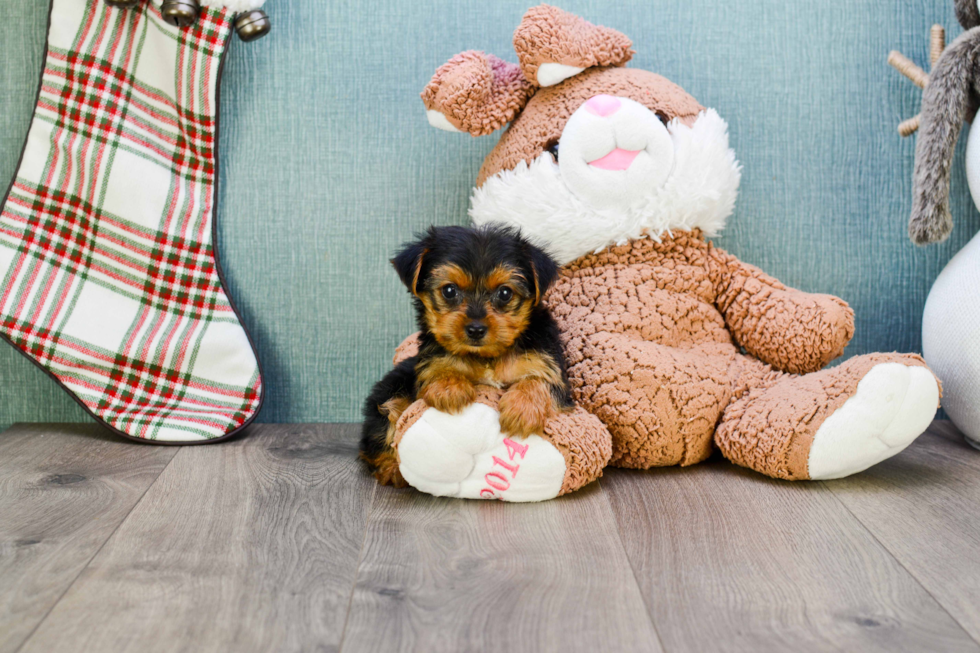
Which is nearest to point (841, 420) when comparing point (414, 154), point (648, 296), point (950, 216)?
point (648, 296)

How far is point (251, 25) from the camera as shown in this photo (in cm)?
204

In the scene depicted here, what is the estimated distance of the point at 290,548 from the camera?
147 cm

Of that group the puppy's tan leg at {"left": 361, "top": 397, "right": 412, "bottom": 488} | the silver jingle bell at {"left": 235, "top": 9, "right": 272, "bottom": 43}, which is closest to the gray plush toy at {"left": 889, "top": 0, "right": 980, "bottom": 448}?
the puppy's tan leg at {"left": 361, "top": 397, "right": 412, "bottom": 488}

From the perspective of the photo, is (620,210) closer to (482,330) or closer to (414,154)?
(482,330)

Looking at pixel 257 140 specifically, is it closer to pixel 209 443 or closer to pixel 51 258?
pixel 51 258

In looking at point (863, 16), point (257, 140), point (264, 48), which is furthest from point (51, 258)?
point (863, 16)

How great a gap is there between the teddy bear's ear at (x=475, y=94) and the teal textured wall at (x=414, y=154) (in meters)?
0.23

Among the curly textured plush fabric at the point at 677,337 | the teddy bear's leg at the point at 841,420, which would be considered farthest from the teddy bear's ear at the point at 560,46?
the teddy bear's leg at the point at 841,420

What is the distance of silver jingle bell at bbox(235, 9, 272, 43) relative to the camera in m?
2.04

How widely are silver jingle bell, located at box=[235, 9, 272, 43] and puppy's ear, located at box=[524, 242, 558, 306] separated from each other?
37.9 inches

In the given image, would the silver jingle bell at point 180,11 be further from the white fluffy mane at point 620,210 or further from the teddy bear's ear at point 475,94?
the white fluffy mane at point 620,210

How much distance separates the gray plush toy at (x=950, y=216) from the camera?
1901 millimetres

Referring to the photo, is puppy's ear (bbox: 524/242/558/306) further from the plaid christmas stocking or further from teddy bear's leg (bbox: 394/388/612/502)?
the plaid christmas stocking

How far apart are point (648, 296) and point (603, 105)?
0.46 m
